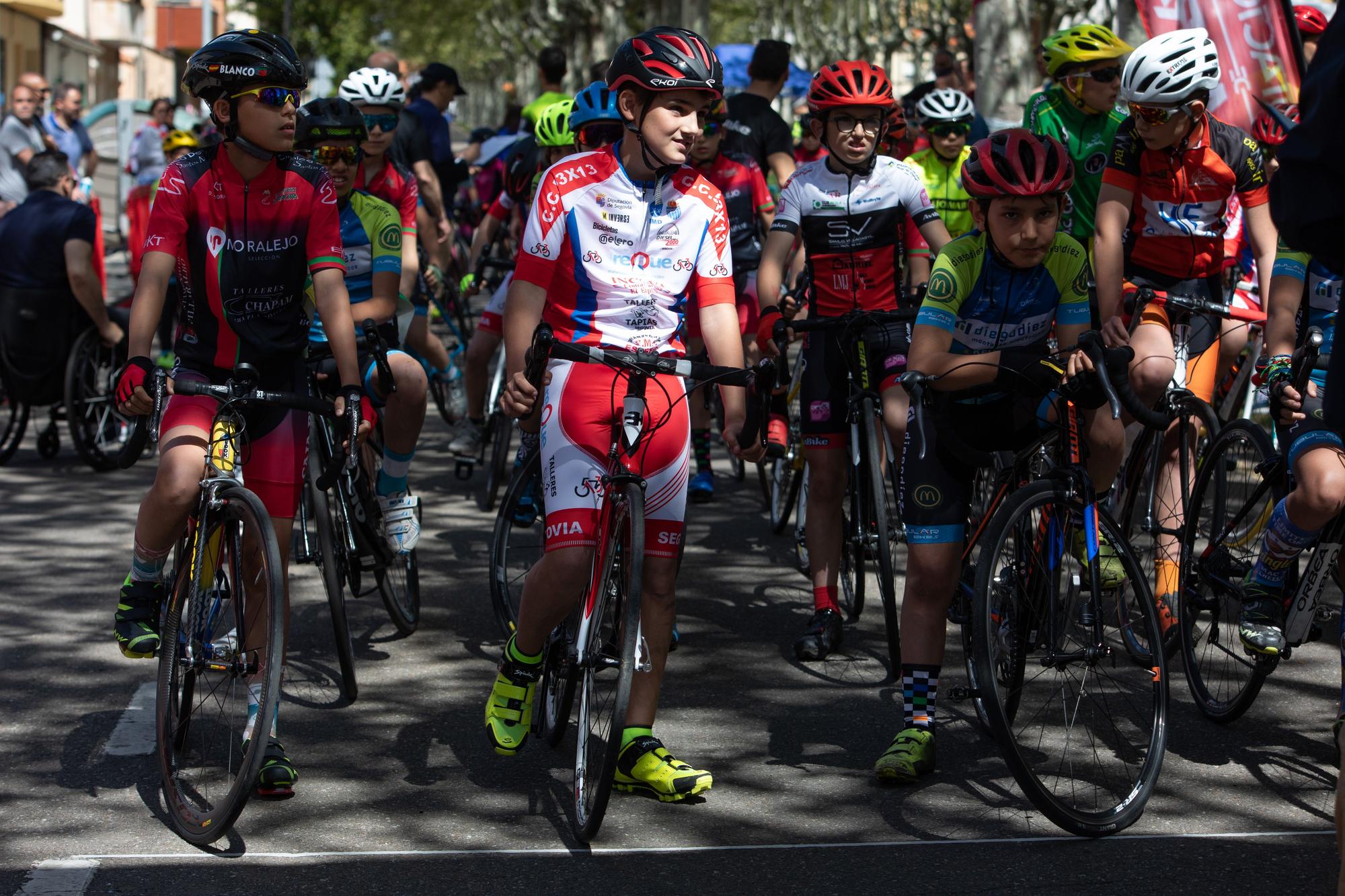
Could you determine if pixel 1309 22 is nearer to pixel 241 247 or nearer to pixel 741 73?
pixel 241 247

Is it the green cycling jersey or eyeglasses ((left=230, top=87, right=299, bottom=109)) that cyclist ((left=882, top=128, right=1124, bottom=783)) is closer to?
eyeglasses ((left=230, top=87, right=299, bottom=109))

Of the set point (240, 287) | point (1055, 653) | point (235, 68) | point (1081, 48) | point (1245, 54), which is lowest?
point (1055, 653)

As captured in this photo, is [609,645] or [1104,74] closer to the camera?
[609,645]

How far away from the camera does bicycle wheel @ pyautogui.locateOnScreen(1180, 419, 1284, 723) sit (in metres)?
5.69

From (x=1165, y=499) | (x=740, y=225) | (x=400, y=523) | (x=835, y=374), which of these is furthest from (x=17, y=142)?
(x=1165, y=499)

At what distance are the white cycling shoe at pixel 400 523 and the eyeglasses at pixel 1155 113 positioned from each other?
3.18 m

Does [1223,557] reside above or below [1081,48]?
below

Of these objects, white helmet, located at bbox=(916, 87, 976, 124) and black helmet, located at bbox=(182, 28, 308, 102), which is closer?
black helmet, located at bbox=(182, 28, 308, 102)

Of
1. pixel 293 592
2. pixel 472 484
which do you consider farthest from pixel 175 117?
pixel 293 592

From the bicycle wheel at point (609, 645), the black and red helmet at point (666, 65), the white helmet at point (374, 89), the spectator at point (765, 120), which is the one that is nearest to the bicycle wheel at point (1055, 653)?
the bicycle wheel at point (609, 645)

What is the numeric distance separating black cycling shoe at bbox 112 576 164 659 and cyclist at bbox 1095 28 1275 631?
3.47m

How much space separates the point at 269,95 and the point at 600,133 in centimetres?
262

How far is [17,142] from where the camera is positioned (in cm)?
1658

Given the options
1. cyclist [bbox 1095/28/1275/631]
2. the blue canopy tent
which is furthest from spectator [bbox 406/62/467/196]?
the blue canopy tent
